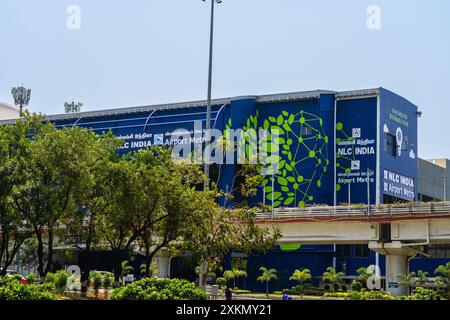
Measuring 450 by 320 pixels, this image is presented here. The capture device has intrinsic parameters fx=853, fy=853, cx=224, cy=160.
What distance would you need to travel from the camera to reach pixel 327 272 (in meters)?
96.7

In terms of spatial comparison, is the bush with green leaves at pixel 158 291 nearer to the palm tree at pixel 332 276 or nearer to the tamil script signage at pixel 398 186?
the palm tree at pixel 332 276

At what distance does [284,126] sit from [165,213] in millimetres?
56953

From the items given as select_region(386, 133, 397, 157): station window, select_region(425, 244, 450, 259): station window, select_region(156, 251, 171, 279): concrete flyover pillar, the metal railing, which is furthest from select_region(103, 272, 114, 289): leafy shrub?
select_region(425, 244, 450, 259): station window

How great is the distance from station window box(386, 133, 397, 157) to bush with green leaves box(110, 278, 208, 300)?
249ft

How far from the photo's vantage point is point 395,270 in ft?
238

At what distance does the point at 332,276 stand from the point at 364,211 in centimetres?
2652

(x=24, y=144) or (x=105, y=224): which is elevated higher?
(x=24, y=144)

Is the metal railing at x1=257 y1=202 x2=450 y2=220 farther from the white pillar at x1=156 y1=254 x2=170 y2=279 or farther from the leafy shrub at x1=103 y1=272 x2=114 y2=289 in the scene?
the white pillar at x1=156 y1=254 x2=170 y2=279

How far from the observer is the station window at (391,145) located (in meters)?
107

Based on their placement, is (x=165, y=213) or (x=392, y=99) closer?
(x=165, y=213)

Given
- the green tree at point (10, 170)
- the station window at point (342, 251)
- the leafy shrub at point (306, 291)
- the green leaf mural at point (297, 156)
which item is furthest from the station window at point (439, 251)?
the green tree at point (10, 170)

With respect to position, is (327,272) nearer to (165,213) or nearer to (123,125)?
(123,125)

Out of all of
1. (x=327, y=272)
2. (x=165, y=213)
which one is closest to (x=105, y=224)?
(x=165, y=213)
